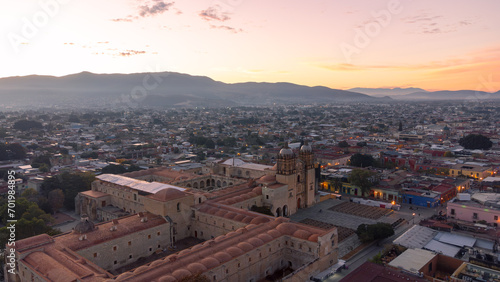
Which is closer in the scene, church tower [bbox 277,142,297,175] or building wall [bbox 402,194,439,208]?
church tower [bbox 277,142,297,175]

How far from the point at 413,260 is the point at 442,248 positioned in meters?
4.76

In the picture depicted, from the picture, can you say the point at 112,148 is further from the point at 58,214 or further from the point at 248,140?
the point at 58,214

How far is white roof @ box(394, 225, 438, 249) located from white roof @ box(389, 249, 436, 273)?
1.79m

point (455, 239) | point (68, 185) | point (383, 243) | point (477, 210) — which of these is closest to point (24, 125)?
point (68, 185)

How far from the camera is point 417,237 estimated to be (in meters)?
31.8

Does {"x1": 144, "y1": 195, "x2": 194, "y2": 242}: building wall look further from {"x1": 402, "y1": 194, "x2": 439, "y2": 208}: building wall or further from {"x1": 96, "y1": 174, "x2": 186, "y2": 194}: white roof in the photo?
{"x1": 402, "y1": 194, "x2": 439, "y2": 208}: building wall

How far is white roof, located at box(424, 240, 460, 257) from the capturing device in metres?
28.6

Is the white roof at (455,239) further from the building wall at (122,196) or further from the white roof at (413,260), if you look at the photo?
the building wall at (122,196)

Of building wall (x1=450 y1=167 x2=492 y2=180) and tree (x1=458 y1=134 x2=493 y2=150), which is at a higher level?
tree (x1=458 y1=134 x2=493 y2=150)

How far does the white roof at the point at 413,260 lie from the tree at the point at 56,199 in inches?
1612

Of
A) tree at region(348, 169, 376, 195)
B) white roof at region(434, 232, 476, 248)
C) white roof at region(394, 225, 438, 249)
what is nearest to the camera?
white roof at region(434, 232, 476, 248)

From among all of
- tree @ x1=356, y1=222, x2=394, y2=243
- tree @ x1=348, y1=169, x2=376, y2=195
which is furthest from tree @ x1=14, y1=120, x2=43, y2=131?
tree @ x1=356, y1=222, x2=394, y2=243

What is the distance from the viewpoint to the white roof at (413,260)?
25587mm

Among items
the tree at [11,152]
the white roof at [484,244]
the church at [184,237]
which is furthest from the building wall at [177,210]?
the tree at [11,152]
